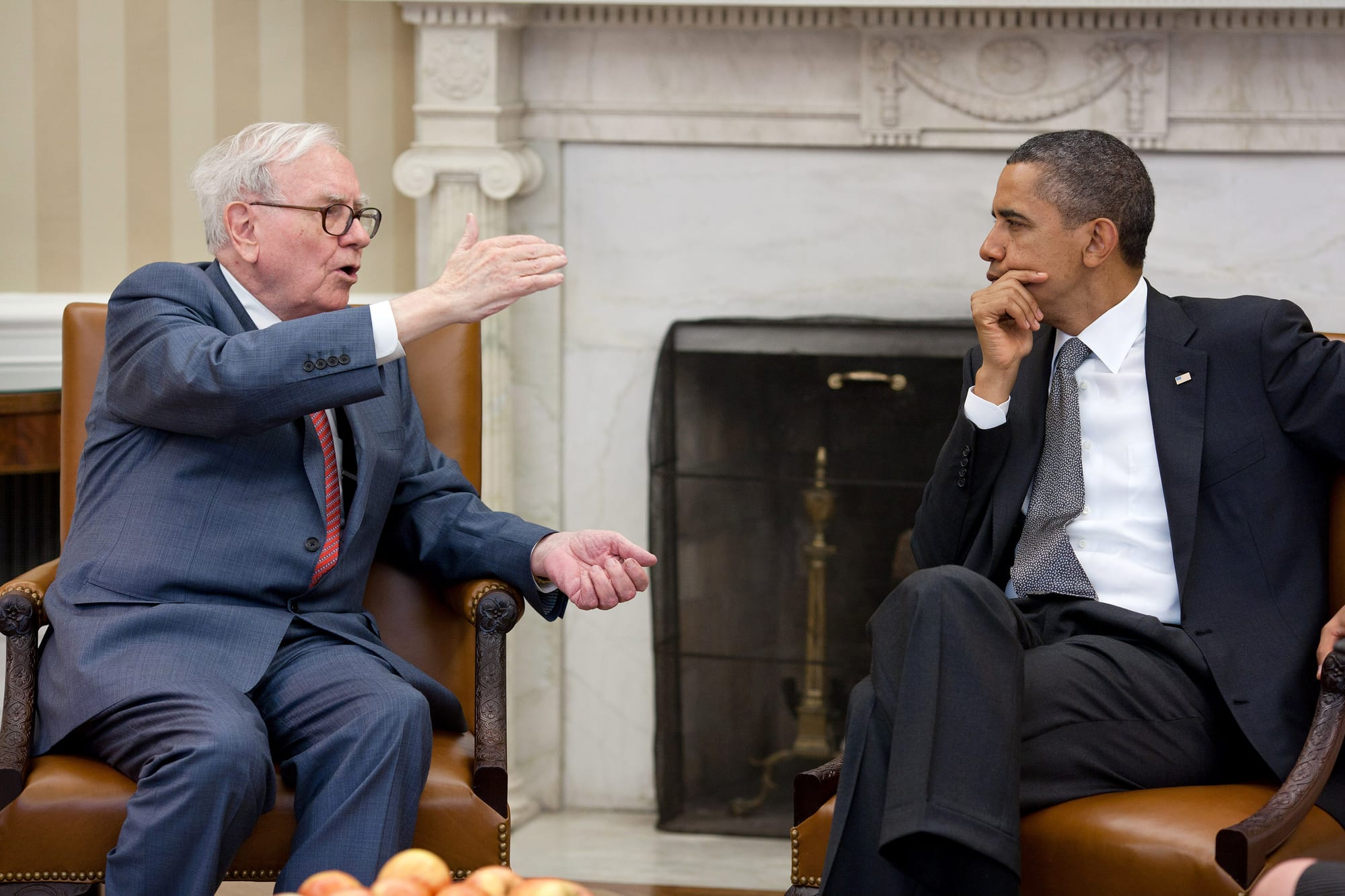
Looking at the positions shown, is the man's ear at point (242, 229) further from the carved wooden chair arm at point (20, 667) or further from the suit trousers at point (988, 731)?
the suit trousers at point (988, 731)

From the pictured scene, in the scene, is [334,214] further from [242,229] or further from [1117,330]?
[1117,330]

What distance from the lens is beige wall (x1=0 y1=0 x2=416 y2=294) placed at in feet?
10.9

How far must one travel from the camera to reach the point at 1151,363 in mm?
2064

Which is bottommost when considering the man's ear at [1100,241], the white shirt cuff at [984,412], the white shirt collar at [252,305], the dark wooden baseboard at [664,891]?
the dark wooden baseboard at [664,891]

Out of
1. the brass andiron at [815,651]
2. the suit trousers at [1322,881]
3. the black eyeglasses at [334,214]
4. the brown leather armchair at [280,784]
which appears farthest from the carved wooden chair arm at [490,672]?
the brass andiron at [815,651]

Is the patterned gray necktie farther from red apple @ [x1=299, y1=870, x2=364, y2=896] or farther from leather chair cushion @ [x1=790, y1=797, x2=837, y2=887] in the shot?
red apple @ [x1=299, y1=870, x2=364, y2=896]

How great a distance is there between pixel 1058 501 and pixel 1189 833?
53 cm

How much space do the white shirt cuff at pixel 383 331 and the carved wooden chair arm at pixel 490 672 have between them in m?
0.37

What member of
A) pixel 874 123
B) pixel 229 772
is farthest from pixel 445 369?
pixel 874 123

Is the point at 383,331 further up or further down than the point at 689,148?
further down

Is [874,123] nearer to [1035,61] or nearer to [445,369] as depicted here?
[1035,61]

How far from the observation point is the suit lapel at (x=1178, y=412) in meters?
1.99

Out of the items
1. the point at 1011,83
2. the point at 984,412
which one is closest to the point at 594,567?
the point at 984,412

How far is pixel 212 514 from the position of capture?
1.98 meters
